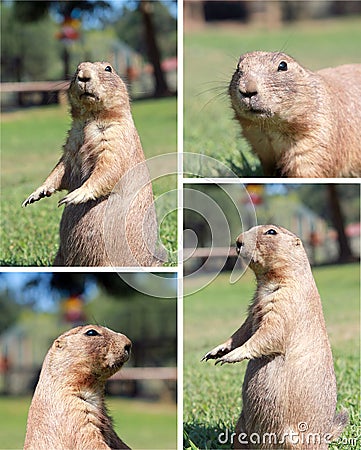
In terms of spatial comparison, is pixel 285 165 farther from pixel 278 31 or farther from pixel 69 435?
pixel 278 31

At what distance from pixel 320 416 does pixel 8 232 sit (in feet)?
8.76

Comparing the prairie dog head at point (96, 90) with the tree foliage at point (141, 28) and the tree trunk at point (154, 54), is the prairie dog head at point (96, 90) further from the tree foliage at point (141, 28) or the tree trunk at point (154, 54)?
the tree foliage at point (141, 28)

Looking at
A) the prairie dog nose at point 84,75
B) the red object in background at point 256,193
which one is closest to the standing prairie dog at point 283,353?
the prairie dog nose at point 84,75

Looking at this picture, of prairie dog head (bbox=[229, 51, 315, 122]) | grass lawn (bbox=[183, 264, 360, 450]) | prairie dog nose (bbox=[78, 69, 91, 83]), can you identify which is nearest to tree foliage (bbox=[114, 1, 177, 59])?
grass lawn (bbox=[183, 264, 360, 450])

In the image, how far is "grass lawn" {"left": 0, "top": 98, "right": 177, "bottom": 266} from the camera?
17.8ft

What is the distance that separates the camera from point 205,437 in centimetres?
474

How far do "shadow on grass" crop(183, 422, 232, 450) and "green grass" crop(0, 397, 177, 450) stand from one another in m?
1.29

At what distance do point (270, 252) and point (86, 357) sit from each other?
0.94 m

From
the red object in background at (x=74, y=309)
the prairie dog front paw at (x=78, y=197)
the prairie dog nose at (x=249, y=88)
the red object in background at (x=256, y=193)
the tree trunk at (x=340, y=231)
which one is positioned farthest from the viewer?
the red object in background at (x=74, y=309)

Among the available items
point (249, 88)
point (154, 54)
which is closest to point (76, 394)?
point (249, 88)

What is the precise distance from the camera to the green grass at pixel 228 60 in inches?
256

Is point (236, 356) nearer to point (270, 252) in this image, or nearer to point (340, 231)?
point (270, 252)

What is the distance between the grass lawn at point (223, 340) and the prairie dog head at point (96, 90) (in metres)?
1.13

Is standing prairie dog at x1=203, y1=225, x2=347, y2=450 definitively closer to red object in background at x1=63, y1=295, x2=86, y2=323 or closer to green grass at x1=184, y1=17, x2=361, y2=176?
green grass at x1=184, y1=17, x2=361, y2=176
